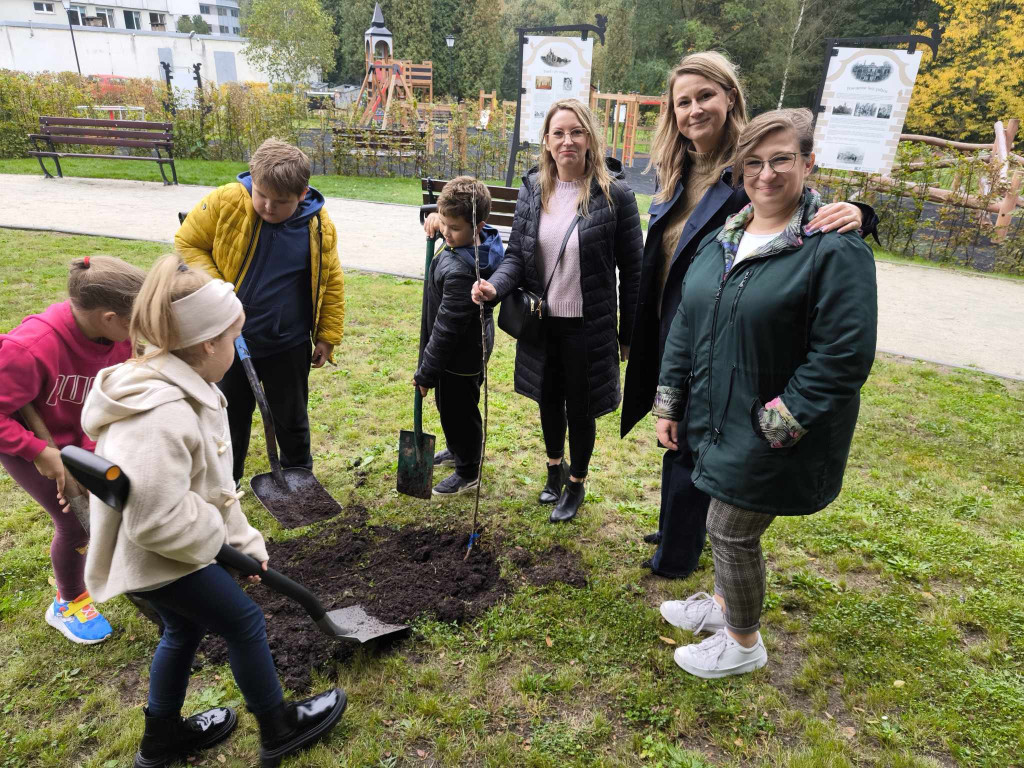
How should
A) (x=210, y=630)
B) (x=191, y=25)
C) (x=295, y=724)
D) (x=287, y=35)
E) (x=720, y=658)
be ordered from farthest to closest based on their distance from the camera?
(x=191, y=25) → (x=287, y=35) → (x=720, y=658) → (x=295, y=724) → (x=210, y=630)

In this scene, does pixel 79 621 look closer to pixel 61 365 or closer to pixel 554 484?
pixel 61 365

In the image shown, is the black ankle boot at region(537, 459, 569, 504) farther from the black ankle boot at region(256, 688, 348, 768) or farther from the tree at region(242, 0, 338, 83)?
the tree at region(242, 0, 338, 83)

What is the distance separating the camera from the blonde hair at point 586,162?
9.44 ft

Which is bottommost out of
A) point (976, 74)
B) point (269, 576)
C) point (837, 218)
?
point (269, 576)

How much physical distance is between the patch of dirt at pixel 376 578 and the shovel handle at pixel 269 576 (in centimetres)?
41

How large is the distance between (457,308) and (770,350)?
4.88ft

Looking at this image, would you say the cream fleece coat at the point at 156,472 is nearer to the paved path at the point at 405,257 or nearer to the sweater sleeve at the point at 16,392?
the sweater sleeve at the point at 16,392

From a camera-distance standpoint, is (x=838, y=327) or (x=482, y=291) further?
(x=482, y=291)

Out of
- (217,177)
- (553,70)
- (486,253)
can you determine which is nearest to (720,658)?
(486,253)

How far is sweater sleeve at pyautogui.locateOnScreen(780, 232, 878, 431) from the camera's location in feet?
6.05

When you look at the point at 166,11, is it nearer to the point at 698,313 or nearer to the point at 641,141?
the point at 641,141

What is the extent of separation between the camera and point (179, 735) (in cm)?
203

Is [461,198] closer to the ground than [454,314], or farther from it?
farther from it

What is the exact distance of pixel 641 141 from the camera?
97.4ft
